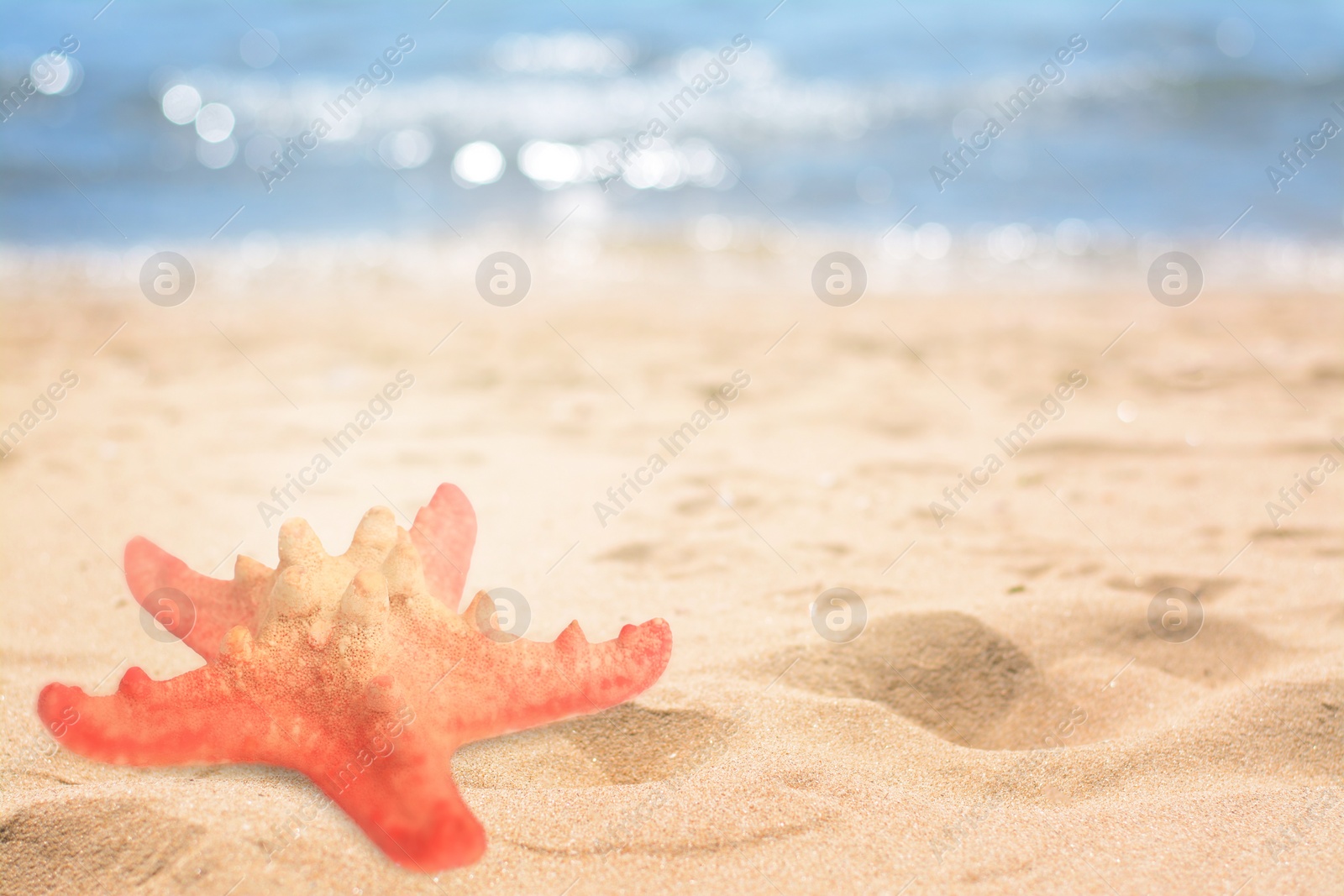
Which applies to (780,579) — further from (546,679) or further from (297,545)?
(297,545)

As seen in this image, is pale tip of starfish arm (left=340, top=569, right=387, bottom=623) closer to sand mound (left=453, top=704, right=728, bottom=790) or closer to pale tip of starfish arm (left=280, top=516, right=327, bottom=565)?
pale tip of starfish arm (left=280, top=516, right=327, bottom=565)

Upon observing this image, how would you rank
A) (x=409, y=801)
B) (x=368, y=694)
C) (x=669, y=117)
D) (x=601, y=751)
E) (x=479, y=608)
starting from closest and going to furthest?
1. (x=409, y=801)
2. (x=368, y=694)
3. (x=479, y=608)
4. (x=601, y=751)
5. (x=669, y=117)

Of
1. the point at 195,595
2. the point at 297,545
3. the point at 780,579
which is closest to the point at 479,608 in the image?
the point at 297,545

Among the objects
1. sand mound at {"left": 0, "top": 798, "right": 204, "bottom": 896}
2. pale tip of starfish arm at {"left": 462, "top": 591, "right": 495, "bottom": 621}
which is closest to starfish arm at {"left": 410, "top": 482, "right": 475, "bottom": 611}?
pale tip of starfish arm at {"left": 462, "top": 591, "right": 495, "bottom": 621}

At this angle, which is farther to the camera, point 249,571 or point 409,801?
point 249,571

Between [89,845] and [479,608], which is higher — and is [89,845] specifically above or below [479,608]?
below

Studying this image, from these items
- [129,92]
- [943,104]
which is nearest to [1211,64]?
[943,104]

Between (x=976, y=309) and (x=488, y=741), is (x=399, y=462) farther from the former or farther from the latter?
(x=976, y=309)
